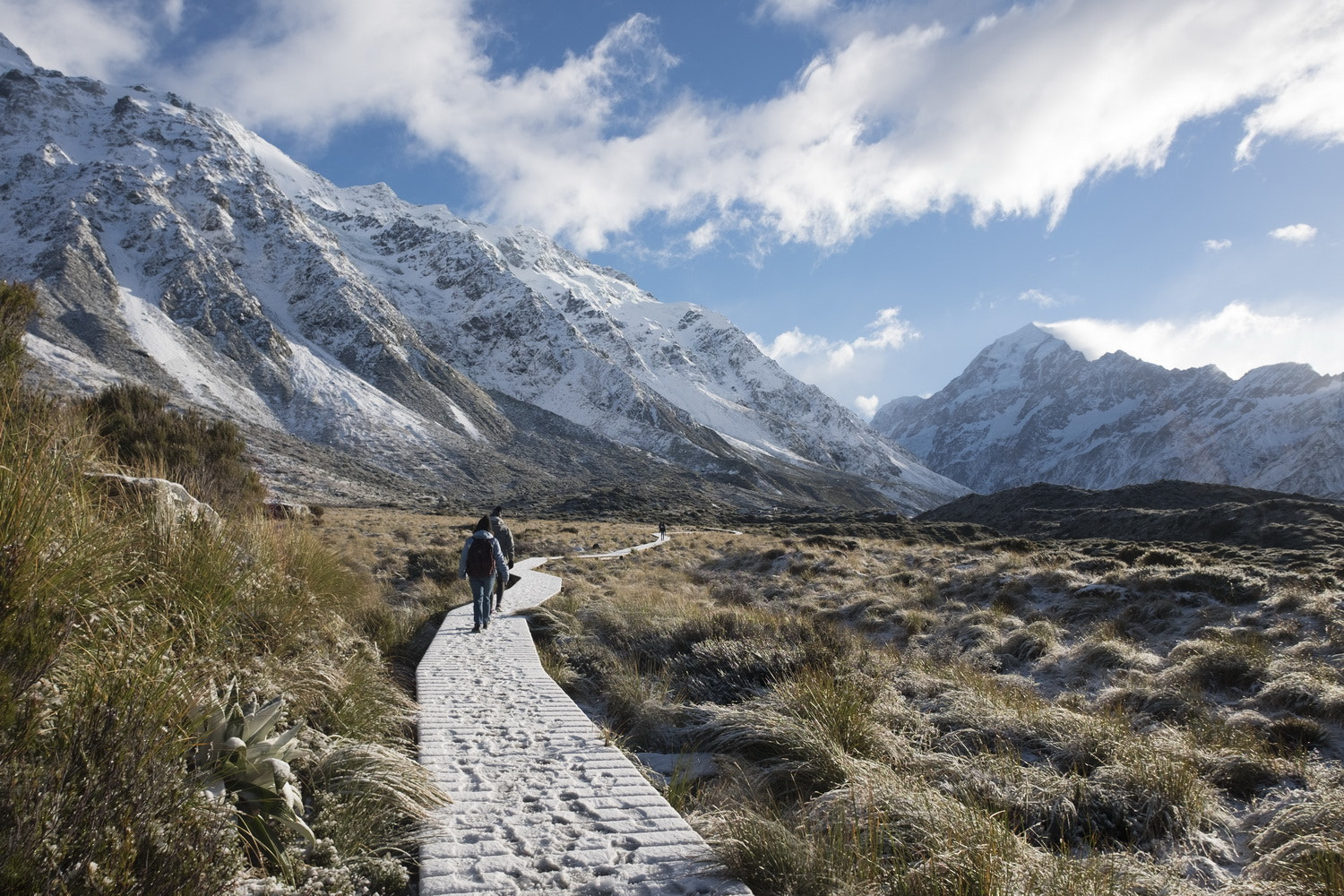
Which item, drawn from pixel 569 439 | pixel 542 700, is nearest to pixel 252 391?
pixel 569 439

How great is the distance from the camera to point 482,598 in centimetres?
1016

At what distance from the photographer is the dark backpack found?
404 inches

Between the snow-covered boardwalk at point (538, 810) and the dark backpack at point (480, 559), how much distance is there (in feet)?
11.2

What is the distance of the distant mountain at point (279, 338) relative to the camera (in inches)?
3617

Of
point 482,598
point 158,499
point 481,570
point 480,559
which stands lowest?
point 482,598

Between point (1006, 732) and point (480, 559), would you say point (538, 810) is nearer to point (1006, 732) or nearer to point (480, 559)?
point (1006, 732)

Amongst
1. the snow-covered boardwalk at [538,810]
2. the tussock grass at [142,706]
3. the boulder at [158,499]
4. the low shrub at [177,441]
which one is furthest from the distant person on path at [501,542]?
the tussock grass at [142,706]

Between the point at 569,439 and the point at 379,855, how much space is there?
13504 cm

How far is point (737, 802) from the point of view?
4316mm

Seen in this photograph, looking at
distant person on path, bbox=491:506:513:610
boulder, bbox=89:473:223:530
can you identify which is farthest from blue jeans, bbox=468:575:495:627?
boulder, bbox=89:473:223:530

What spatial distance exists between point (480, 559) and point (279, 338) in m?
118

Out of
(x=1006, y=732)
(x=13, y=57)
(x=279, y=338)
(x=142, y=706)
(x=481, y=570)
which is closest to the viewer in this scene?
(x=142, y=706)

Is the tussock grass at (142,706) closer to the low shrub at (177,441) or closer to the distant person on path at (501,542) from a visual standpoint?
the distant person on path at (501,542)

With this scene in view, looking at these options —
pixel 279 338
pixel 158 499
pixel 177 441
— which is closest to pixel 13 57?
pixel 279 338
